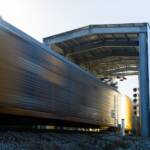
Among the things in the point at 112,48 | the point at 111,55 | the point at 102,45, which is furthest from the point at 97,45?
the point at 111,55

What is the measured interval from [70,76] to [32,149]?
7246mm

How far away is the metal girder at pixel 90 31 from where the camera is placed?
990 inches

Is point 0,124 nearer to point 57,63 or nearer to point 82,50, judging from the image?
point 57,63

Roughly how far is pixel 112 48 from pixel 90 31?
4.04 metres

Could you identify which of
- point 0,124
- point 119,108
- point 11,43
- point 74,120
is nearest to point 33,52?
point 11,43

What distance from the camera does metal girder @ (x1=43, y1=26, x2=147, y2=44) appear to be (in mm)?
25141

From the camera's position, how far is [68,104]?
14008 mm

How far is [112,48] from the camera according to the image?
29.9m

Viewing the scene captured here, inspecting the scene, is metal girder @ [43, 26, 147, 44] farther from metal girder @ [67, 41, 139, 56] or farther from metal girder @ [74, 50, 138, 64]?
metal girder @ [74, 50, 138, 64]

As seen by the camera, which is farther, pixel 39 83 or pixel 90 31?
pixel 90 31

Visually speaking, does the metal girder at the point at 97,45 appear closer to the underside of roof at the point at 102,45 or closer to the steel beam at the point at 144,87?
the underside of roof at the point at 102,45

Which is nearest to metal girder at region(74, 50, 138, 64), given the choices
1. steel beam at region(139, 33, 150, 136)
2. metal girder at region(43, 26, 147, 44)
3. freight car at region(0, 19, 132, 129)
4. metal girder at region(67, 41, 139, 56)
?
metal girder at region(67, 41, 139, 56)

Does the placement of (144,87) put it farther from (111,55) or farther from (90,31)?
(111,55)

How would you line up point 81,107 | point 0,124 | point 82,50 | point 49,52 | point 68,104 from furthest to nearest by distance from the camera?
point 82,50
point 81,107
point 68,104
point 49,52
point 0,124
